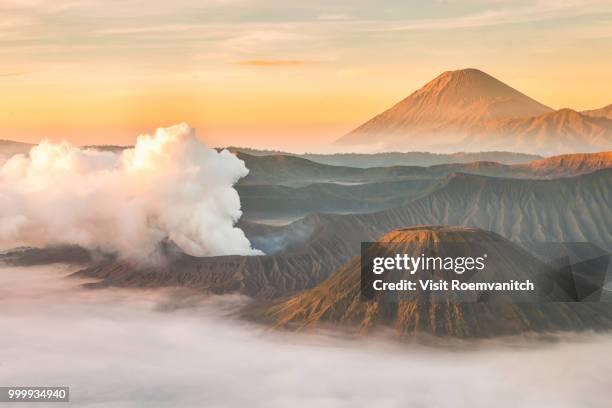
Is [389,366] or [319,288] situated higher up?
[319,288]

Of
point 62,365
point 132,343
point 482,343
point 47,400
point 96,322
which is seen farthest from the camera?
point 96,322

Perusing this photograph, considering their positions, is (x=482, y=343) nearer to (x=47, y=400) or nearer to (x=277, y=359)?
(x=277, y=359)

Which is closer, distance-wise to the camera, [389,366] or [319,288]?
[389,366]

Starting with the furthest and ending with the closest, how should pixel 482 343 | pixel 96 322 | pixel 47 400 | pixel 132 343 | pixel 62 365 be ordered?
1. pixel 96 322
2. pixel 132 343
3. pixel 62 365
4. pixel 482 343
5. pixel 47 400

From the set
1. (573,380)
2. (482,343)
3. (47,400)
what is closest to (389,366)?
(482,343)

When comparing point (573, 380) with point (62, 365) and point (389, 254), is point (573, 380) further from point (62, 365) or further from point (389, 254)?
point (62, 365)

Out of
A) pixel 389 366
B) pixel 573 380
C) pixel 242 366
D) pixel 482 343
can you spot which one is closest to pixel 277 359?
pixel 242 366
